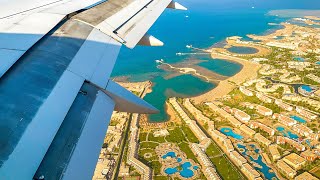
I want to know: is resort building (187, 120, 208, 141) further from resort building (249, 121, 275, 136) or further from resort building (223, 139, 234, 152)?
resort building (249, 121, 275, 136)

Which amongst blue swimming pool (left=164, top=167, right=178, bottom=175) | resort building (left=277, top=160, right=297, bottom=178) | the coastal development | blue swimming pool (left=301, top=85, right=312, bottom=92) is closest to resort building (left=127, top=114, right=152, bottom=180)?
the coastal development

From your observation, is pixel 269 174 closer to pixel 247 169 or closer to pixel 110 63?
pixel 247 169

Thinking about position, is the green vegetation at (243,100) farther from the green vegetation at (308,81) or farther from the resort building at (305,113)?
the green vegetation at (308,81)

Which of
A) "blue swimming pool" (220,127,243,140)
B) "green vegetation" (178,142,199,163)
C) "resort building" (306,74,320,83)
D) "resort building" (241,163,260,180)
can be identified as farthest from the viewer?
"resort building" (306,74,320,83)

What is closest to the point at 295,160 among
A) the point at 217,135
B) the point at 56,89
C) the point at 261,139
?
the point at 261,139

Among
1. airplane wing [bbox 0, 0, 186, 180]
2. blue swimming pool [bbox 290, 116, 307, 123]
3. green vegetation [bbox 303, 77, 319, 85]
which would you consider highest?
airplane wing [bbox 0, 0, 186, 180]

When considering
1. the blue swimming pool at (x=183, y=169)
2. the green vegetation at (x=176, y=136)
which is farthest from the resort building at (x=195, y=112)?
the blue swimming pool at (x=183, y=169)
